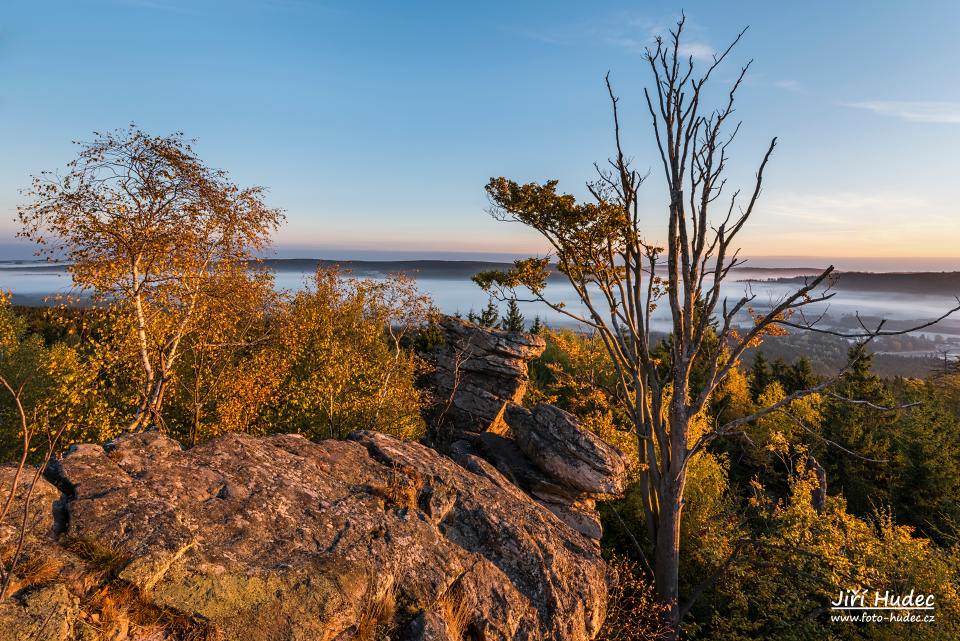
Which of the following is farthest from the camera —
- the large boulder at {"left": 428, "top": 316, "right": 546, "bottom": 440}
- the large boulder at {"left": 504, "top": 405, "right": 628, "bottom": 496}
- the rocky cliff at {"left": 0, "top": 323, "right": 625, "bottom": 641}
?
the large boulder at {"left": 428, "top": 316, "right": 546, "bottom": 440}

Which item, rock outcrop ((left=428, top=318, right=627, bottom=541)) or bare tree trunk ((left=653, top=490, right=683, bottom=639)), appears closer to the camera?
bare tree trunk ((left=653, top=490, right=683, bottom=639))

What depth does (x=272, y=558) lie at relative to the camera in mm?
7215

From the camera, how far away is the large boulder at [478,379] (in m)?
30.3

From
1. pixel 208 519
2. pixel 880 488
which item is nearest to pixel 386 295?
pixel 208 519

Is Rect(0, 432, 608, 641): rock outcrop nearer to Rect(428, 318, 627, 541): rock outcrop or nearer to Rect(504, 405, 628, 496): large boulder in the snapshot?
Rect(428, 318, 627, 541): rock outcrop

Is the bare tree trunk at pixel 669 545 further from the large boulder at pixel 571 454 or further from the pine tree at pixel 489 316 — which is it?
the pine tree at pixel 489 316

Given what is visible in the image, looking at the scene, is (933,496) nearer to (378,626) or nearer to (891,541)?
(891,541)

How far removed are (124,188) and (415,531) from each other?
14314 mm

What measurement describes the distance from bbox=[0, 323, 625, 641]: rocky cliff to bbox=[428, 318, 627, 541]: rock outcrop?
4.61m

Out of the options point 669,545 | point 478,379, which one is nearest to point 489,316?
point 478,379

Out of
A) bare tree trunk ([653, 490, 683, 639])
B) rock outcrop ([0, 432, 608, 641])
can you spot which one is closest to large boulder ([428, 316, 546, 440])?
bare tree trunk ([653, 490, 683, 639])

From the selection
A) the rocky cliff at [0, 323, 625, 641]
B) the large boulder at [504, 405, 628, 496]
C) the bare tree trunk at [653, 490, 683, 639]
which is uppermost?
the rocky cliff at [0, 323, 625, 641]

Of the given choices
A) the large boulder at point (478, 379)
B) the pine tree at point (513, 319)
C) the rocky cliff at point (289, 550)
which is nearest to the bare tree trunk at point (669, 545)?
the rocky cliff at point (289, 550)

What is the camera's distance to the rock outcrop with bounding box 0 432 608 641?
608cm
